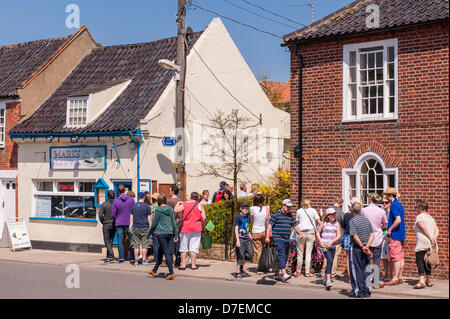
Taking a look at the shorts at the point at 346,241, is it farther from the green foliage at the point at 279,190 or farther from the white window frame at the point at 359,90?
the green foliage at the point at 279,190

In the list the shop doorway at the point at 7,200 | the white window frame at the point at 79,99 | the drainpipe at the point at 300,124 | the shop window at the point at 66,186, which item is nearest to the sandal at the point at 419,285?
the drainpipe at the point at 300,124

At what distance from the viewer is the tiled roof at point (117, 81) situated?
70.3ft

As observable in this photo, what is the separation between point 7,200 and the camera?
23922 millimetres

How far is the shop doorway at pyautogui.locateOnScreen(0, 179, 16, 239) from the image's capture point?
23906mm

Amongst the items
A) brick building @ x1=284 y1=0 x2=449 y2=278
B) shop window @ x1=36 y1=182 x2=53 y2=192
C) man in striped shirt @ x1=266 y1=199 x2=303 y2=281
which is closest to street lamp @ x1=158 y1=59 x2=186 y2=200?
brick building @ x1=284 y1=0 x2=449 y2=278

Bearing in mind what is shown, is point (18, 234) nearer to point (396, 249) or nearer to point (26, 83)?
point (26, 83)

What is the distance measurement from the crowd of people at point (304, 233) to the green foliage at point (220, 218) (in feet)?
4.49

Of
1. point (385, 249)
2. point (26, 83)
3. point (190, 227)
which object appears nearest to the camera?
point (385, 249)

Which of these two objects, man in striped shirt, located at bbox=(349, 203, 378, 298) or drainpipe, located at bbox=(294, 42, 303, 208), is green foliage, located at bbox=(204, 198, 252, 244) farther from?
man in striped shirt, located at bbox=(349, 203, 378, 298)

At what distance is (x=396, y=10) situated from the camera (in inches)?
627

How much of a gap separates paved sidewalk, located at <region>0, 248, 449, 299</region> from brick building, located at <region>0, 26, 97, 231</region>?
2674mm

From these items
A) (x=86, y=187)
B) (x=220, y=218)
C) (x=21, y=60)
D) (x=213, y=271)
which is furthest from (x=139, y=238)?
(x=21, y=60)

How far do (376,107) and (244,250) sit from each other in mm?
4632
